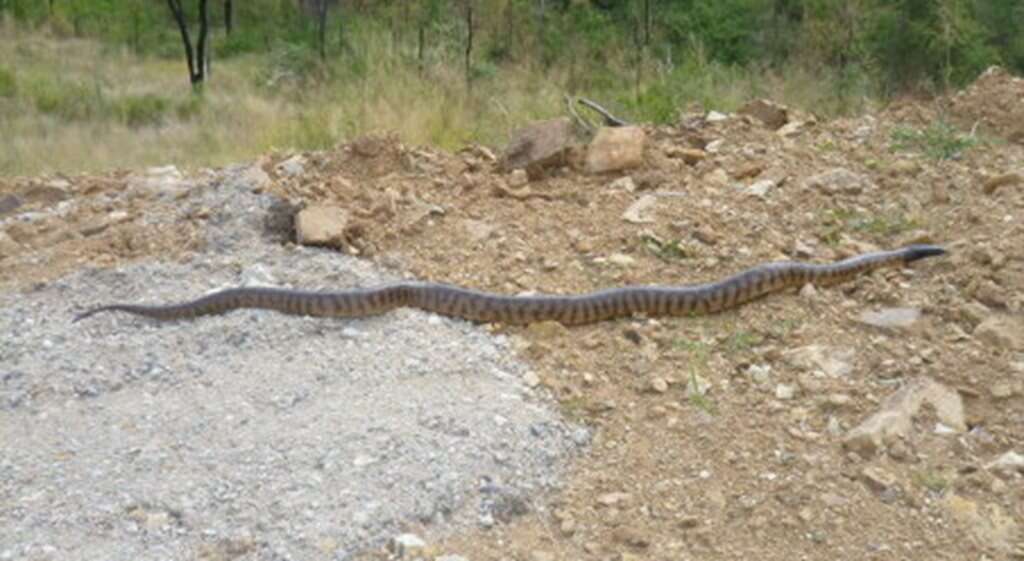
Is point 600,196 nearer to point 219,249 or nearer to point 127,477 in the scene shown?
point 219,249

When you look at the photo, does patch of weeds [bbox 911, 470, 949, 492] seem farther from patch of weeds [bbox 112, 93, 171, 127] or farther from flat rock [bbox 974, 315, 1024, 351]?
patch of weeds [bbox 112, 93, 171, 127]

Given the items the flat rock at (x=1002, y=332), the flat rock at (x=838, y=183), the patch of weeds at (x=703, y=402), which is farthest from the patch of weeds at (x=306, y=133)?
the flat rock at (x=1002, y=332)

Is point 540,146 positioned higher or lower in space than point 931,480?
higher

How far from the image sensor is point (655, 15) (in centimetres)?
2275

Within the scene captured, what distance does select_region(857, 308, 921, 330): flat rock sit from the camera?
18.0 ft

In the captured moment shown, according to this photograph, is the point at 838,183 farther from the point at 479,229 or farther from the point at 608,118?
the point at 608,118

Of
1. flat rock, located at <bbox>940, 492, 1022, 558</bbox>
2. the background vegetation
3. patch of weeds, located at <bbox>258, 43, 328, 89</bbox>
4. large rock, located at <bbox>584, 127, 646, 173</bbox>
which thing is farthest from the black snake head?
patch of weeds, located at <bbox>258, 43, 328, 89</bbox>

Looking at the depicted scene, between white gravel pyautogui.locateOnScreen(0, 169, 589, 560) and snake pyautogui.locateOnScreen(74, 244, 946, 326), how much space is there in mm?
111

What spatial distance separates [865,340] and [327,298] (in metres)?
2.72

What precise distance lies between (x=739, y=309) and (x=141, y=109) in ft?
55.9

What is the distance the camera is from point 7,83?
22688mm

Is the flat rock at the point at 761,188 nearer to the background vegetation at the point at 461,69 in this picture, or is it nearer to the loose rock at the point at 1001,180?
the loose rock at the point at 1001,180

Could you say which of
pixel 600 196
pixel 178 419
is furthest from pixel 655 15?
pixel 178 419

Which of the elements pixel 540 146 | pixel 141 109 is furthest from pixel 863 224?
pixel 141 109
